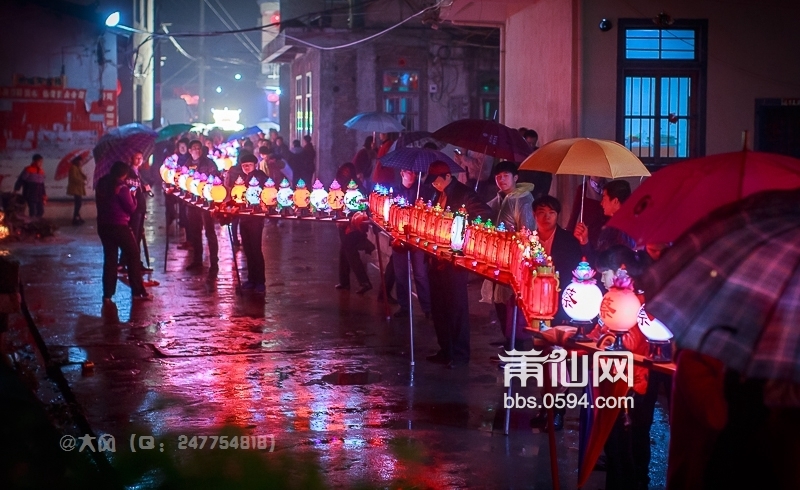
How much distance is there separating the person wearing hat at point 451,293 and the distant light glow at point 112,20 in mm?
16978

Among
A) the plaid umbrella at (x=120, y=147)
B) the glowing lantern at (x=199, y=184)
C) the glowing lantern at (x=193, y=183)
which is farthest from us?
the glowing lantern at (x=193, y=183)

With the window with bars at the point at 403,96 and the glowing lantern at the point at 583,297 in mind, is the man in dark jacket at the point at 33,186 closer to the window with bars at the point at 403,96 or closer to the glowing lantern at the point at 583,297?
the window with bars at the point at 403,96

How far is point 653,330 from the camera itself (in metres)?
5.21

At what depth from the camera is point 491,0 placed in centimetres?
1516

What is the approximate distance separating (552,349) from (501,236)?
1706mm

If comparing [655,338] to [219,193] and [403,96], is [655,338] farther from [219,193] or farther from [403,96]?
[403,96]

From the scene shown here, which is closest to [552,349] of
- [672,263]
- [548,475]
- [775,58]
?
→ [548,475]

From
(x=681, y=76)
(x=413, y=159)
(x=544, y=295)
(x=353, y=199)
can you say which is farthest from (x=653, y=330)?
(x=681, y=76)

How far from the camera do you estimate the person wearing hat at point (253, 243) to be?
13.5 m

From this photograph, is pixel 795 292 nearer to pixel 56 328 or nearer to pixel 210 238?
pixel 56 328

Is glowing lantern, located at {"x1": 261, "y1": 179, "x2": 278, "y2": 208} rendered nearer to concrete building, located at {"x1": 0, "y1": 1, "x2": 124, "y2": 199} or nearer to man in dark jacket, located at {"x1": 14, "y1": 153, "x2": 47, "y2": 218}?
man in dark jacket, located at {"x1": 14, "y1": 153, "x2": 47, "y2": 218}

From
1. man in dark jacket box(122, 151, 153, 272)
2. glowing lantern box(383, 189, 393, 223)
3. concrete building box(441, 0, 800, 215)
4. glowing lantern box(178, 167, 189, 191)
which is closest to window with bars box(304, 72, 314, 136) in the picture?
glowing lantern box(178, 167, 189, 191)

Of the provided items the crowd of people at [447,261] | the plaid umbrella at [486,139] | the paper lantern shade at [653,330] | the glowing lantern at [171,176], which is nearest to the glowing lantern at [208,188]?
the crowd of people at [447,261]

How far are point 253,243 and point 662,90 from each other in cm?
597
